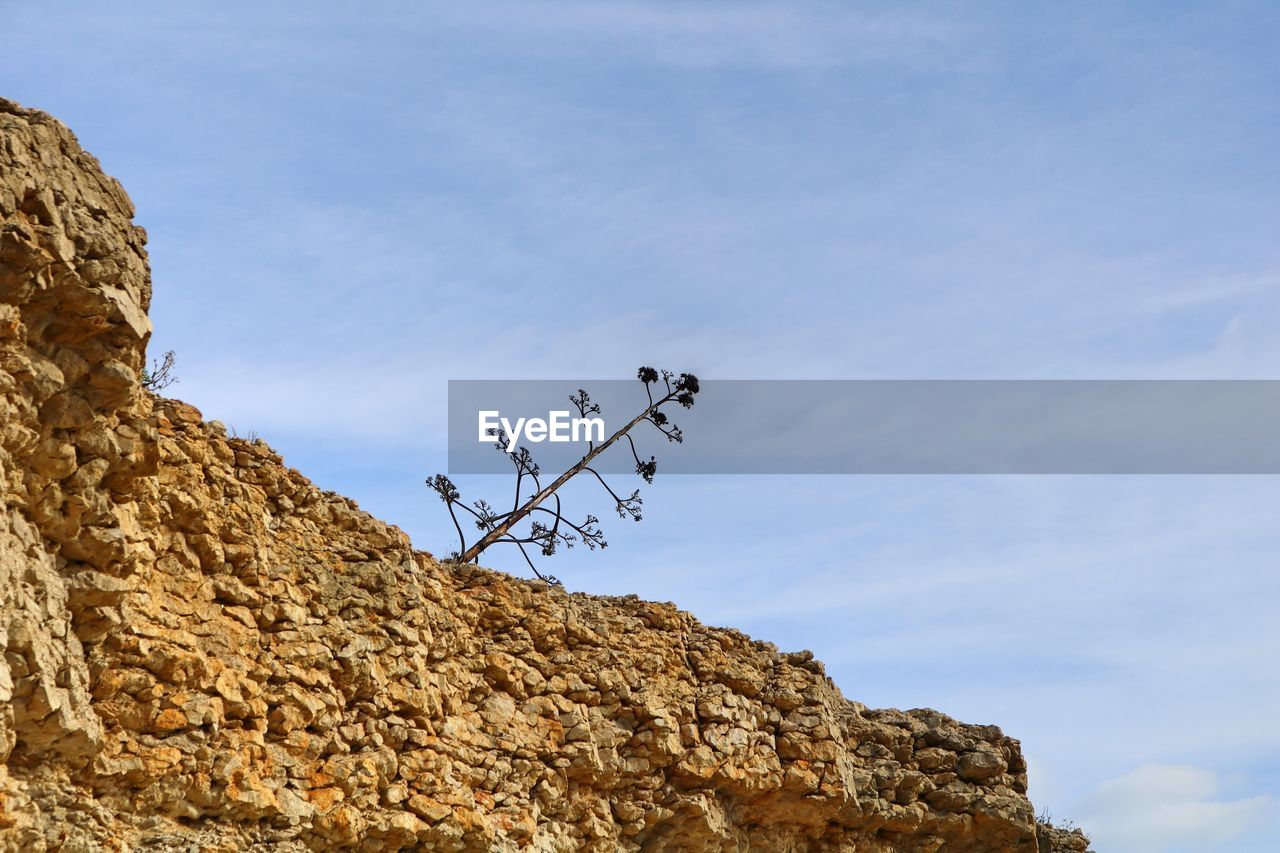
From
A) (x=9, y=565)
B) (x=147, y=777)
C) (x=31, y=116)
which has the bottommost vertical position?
(x=147, y=777)

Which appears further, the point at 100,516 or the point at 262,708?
the point at 262,708

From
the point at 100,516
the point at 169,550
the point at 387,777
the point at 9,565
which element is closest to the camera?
the point at 9,565

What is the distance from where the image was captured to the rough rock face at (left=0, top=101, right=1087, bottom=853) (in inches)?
325

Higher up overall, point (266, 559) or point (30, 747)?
point (266, 559)

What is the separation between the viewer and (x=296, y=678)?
31.8 ft

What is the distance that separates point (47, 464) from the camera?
27.3 feet

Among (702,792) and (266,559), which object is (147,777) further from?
(702,792)

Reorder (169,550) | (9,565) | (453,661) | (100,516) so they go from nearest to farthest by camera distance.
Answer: (9,565) → (100,516) → (169,550) → (453,661)

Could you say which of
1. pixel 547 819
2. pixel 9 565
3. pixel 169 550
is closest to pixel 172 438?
pixel 169 550

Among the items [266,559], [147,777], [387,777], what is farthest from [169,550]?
[387,777]

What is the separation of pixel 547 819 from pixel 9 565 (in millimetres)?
4487

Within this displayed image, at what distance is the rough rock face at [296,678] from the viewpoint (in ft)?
27.1

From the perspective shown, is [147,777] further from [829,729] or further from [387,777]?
[829,729]

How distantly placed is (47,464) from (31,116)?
6.24 ft
